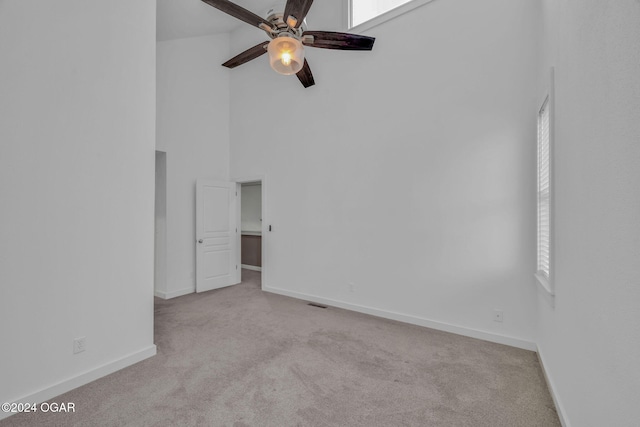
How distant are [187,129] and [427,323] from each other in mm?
4518

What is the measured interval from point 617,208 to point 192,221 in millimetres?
4922

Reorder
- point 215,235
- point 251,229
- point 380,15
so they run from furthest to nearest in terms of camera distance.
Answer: point 251,229, point 215,235, point 380,15

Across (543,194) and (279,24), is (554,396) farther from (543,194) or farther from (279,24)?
(279,24)

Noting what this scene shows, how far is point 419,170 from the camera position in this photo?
3.37 m

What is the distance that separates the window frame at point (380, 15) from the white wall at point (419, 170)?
0.08 meters

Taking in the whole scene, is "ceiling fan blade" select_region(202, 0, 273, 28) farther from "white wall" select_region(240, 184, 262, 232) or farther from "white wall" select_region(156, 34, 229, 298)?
"white wall" select_region(240, 184, 262, 232)

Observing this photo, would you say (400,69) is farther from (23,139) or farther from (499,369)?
(23,139)

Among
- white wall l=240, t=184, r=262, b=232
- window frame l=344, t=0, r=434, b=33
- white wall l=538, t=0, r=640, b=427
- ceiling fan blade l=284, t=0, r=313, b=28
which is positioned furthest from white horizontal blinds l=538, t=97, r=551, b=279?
white wall l=240, t=184, r=262, b=232

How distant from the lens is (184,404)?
75.6 inches

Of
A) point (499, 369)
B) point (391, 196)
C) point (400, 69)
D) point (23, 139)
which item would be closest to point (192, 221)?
point (23, 139)

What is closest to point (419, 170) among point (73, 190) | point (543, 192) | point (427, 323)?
point (543, 192)

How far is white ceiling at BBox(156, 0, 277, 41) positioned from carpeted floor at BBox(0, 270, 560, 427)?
3.99 metres

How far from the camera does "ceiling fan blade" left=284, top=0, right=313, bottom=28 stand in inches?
81.0

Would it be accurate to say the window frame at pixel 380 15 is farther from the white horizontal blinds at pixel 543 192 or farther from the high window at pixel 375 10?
the white horizontal blinds at pixel 543 192
